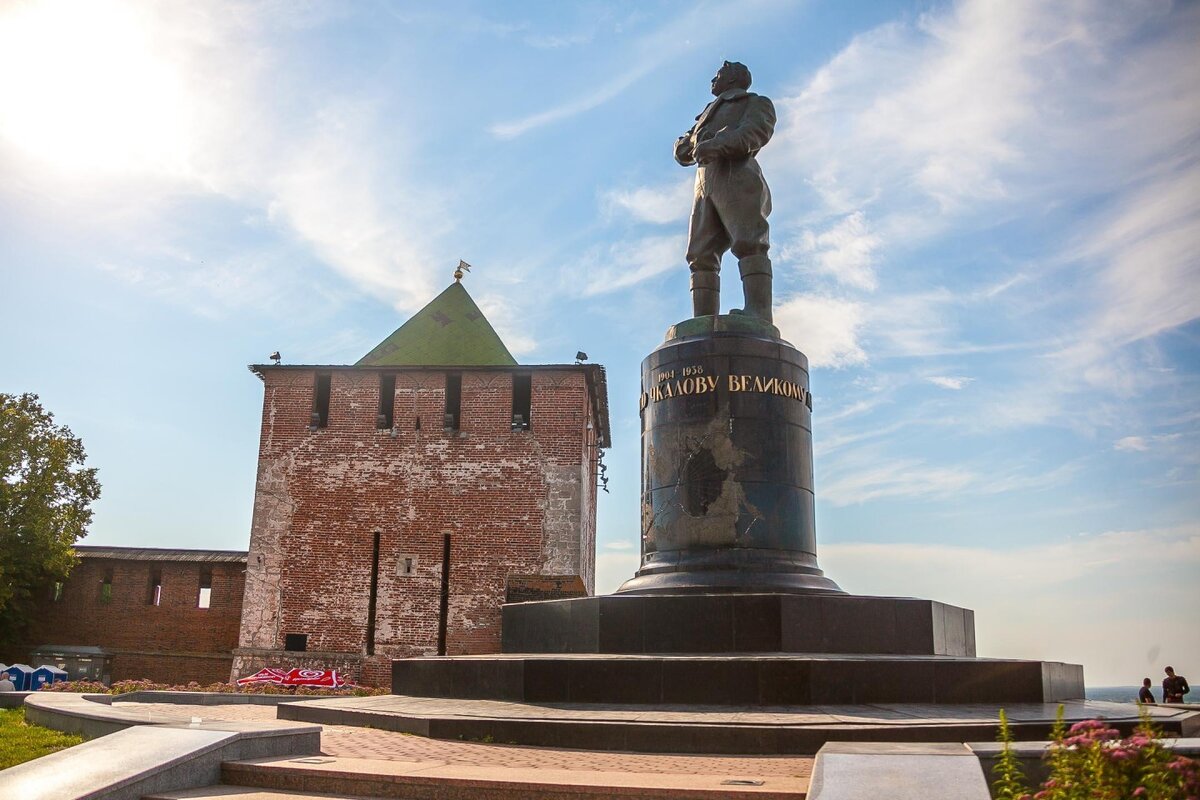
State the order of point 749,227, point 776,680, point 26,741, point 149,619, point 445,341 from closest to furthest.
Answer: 1. point 776,680
2. point 26,741
3. point 749,227
4. point 149,619
5. point 445,341

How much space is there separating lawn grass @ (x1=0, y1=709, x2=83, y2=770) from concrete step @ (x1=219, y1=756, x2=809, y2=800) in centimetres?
179

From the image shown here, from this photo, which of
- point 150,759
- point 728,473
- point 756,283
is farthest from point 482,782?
point 756,283

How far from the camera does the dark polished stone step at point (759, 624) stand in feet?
22.6

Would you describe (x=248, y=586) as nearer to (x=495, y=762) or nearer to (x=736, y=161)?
(x=736, y=161)

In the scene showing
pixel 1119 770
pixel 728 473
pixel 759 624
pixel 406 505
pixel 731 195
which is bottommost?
pixel 1119 770

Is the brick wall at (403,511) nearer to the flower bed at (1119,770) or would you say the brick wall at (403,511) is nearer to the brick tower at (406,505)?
the brick tower at (406,505)

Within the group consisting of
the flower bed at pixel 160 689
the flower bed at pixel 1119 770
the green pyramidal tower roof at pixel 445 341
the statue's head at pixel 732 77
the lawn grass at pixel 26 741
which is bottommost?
the flower bed at pixel 160 689

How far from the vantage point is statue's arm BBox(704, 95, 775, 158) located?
9.03 meters

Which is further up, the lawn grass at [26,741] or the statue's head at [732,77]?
the statue's head at [732,77]

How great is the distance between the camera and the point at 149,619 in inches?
871

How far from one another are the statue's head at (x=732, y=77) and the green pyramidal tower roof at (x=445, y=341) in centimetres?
1261

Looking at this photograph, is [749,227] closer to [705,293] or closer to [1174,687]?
[705,293]

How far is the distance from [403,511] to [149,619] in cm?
643

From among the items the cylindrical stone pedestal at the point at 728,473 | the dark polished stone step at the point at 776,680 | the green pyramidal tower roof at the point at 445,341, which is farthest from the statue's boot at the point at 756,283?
A: the green pyramidal tower roof at the point at 445,341
